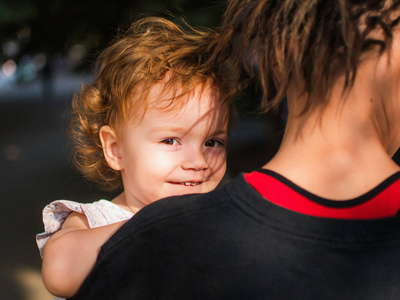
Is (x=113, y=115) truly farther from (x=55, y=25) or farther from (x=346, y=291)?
(x=55, y=25)

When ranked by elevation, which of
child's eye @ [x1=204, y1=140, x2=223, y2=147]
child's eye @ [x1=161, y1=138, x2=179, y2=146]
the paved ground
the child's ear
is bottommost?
the paved ground

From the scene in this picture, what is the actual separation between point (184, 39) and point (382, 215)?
1.25 m

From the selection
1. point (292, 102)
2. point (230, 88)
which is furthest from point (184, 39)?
point (292, 102)

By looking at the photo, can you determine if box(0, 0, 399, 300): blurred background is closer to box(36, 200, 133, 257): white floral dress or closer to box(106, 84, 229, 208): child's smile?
box(106, 84, 229, 208): child's smile

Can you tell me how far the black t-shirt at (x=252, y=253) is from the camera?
1.00 metres

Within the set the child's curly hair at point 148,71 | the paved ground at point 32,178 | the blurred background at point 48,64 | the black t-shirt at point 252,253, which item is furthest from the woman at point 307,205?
the paved ground at point 32,178

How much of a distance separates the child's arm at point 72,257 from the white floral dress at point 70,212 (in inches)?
13.9

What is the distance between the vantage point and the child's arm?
1.27 m

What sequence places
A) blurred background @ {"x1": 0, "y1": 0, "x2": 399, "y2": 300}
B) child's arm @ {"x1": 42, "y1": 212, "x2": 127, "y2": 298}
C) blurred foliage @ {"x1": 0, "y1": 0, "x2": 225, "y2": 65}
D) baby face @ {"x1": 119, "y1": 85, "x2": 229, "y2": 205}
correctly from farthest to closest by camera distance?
blurred foliage @ {"x1": 0, "y1": 0, "x2": 225, "y2": 65} → blurred background @ {"x1": 0, "y1": 0, "x2": 399, "y2": 300} → baby face @ {"x1": 119, "y1": 85, "x2": 229, "y2": 205} → child's arm @ {"x1": 42, "y1": 212, "x2": 127, "y2": 298}

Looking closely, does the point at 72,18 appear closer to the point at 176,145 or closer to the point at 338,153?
the point at 176,145

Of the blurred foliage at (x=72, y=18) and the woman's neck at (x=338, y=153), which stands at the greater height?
the blurred foliage at (x=72, y=18)

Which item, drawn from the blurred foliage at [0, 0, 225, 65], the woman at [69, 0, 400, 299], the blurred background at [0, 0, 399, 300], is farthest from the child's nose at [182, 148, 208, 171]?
the blurred foliage at [0, 0, 225, 65]

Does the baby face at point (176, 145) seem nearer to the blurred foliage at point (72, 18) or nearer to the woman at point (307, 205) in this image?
the woman at point (307, 205)

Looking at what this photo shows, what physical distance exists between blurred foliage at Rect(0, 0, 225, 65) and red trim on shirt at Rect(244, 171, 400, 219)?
3.13 m
